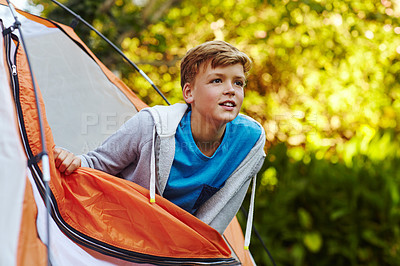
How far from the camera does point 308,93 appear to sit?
381cm

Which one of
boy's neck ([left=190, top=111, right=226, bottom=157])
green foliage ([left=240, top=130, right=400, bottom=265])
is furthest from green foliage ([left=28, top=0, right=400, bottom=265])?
boy's neck ([left=190, top=111, right=226, bottom=157])

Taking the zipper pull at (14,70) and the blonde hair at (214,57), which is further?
the blonde hair at (214,57)

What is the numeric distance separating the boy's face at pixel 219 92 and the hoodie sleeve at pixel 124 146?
6.6 inches

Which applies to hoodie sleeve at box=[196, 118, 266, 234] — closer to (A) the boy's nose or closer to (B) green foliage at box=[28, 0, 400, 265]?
(A) the boy's nose

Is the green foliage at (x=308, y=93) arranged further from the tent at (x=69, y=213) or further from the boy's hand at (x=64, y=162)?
the boy's hand at (x=64, y=162)

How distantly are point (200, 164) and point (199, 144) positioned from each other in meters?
0.07

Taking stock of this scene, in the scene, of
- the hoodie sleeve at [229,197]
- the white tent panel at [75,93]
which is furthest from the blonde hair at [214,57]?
the white tent panel at [75,93]

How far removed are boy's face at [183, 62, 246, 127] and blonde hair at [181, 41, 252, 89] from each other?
15 mm

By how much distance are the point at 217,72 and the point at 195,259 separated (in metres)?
0.54

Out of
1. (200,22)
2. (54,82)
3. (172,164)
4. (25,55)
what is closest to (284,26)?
(200,22)

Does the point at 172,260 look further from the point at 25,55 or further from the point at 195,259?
the point at 25,55

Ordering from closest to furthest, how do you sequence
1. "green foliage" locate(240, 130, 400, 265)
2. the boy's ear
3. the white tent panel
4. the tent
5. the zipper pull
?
the tent < the zipper pull < the boy's ear < the white tent panel < "green foliage" locate(240, 130, 400, 265)

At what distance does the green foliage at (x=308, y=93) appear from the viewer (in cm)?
220

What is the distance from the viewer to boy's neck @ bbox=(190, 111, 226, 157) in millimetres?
1277
